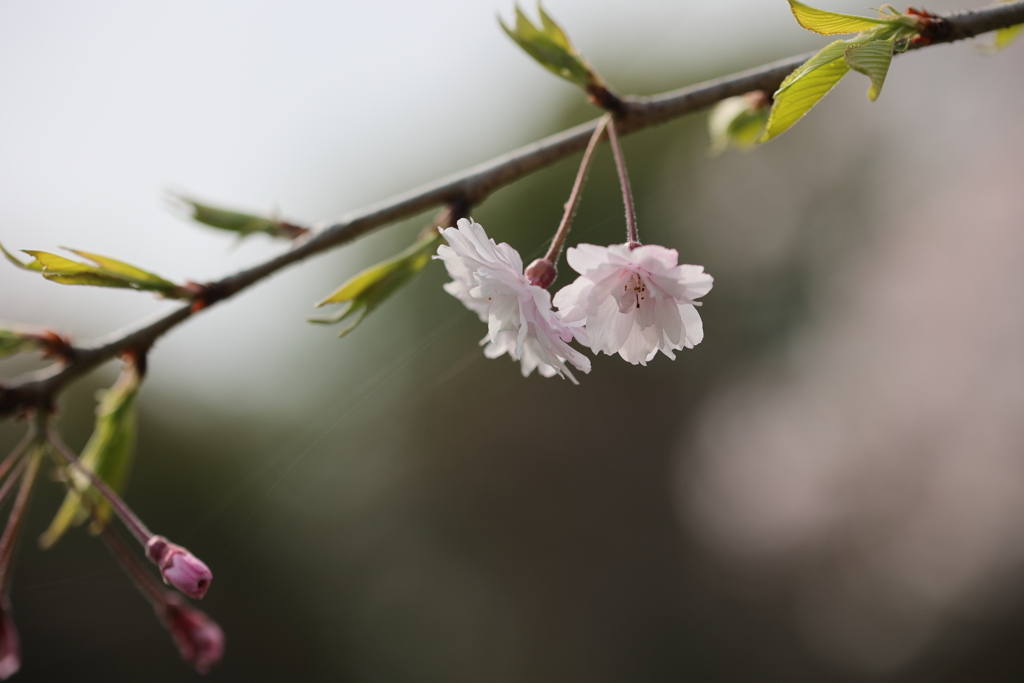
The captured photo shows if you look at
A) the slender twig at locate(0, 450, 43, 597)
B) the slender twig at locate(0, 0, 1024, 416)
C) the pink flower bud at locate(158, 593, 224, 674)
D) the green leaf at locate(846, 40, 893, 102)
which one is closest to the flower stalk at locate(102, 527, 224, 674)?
the pink flower bud at locate(158, 593, 224, 674)

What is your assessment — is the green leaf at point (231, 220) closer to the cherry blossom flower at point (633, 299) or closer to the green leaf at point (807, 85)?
the cherry blossom flower at point (633, 299)

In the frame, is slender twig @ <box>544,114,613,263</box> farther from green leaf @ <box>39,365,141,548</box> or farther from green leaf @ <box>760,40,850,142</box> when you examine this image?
green leaf @ <box>39,365,141,548</box>

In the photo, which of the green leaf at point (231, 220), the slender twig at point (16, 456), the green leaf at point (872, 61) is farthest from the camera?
the green leaf at point (231, 220)

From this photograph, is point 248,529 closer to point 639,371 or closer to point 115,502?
point 639,371

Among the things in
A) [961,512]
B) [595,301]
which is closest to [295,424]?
[961,512]

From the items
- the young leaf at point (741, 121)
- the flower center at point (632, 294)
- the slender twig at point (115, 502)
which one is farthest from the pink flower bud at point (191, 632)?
the young leaf at point (741, 121)
